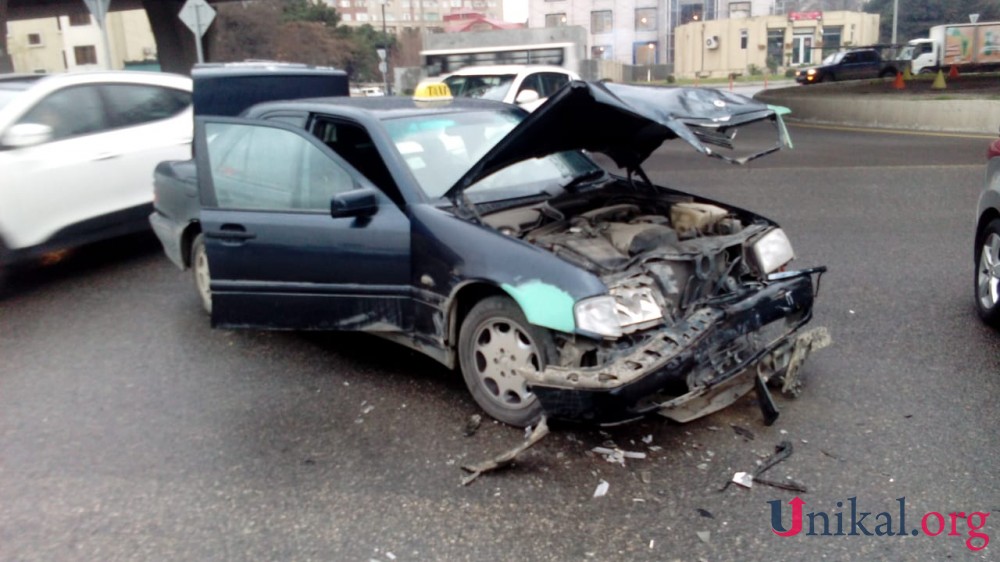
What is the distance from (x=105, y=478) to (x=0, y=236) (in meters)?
3.76

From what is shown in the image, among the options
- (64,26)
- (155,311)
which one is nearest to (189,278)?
(155,311)

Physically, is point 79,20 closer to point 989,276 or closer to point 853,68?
point 853,68

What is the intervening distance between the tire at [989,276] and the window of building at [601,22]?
78.8 metres

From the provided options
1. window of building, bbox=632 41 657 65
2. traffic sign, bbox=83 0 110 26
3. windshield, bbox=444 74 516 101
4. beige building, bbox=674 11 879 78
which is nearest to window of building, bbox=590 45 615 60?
window of building, bbox=632 41 657 65

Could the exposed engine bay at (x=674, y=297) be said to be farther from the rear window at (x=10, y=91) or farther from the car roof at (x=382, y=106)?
the rear window at (x=10, y=91)

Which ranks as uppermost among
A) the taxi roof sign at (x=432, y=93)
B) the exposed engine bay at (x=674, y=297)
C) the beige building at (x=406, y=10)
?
the beige building at (x=406, y=10)

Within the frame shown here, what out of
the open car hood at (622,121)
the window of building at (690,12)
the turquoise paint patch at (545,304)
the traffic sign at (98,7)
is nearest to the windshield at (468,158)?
the open car hood at (622,121)

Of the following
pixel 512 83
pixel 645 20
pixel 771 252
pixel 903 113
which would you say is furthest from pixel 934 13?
pixel 771 252

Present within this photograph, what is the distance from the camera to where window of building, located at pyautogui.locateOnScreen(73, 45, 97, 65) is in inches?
2675

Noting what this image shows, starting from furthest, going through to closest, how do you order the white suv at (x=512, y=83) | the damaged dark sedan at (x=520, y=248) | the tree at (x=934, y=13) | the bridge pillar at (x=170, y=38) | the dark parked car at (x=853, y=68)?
the tree at (x=934, y=13), the dark parked car at (x=853, y=68), the bridge pillar at (x=170, y=38), the white suv at (x=512, y=83), the damaged dark sedan at (x=520, y=248)

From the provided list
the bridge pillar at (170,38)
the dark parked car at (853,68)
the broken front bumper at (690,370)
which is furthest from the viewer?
the dark parked car at (853,68)

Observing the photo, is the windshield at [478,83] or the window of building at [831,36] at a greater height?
the window of building at [831,36]

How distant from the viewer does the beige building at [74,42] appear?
6662 centimetres

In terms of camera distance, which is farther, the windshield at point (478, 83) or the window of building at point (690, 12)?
the window of building at point (690, 12)
